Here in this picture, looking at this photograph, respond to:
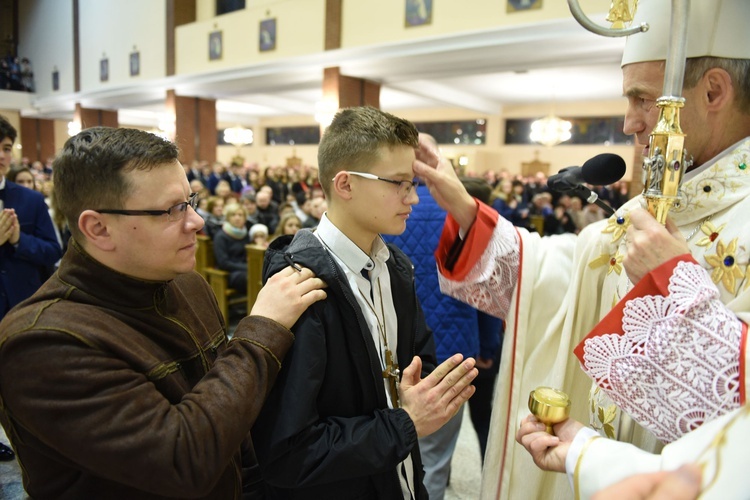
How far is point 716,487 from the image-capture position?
692mm

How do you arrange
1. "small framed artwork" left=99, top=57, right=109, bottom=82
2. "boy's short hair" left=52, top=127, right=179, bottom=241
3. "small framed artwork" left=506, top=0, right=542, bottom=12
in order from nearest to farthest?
"boy's short hair" left=52, top=127, right=179, bottom=241 < "small framed artwork" left=506, top=0, right=542, bottom=12 < "small framed artwork" left=99, top=57, right=109, bottom=82

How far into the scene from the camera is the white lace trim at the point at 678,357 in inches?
34.7

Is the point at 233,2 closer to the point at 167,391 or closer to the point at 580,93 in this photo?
the point at 580,93

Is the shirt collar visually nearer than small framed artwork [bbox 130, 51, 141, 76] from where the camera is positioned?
Yes

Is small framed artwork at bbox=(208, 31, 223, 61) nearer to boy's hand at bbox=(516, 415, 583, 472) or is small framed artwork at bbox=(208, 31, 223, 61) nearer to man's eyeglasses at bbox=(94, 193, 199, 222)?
man's eyeglasses at bbox=(94, 193, 199, 222)

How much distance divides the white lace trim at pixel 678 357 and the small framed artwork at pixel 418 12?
26.1 ft

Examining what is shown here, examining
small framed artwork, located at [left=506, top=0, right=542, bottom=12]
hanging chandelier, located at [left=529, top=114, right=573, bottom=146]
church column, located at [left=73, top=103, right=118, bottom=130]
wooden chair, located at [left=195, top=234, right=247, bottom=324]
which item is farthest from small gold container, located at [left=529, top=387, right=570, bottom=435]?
church column, located at [left=73, top=103, right=118, bottom=130]

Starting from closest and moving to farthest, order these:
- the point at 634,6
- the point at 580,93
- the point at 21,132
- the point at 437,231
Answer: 1. the point at 634,6
2. the point at 437,231
3. the point at 580,93
4. the point at 21,132

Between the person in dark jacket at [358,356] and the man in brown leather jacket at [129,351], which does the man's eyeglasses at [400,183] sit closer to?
the person in dark jacket at [358,356]

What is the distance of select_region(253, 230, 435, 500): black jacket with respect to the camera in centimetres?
116

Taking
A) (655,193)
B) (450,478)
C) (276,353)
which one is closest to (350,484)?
(276,353)

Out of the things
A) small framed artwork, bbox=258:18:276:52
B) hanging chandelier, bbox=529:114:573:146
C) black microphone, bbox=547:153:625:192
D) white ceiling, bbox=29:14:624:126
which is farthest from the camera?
hanging chandelier, bbox=529:114:573:146

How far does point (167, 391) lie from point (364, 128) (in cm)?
82

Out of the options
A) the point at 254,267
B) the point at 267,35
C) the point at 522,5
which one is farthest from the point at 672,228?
the point at 267,35
